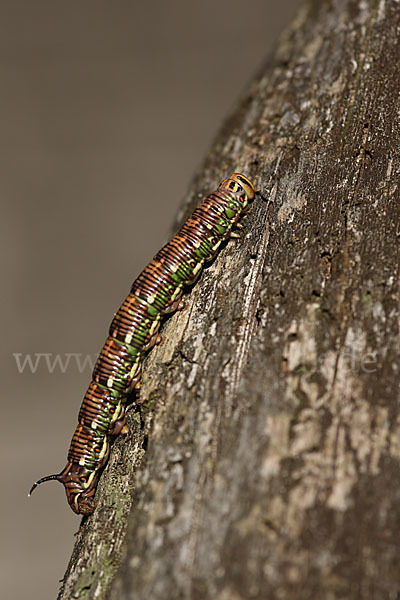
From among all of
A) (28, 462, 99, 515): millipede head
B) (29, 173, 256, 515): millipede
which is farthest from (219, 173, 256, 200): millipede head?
(28, 462, 99, 515): millipede head

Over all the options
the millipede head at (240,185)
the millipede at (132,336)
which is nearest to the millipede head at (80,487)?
the millipede at (132,336)

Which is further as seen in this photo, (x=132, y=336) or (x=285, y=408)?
(x=132, y=336)

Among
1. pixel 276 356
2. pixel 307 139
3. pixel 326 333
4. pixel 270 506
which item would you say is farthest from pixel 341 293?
pixel 307 139

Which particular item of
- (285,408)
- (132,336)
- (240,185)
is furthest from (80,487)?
(240,185)

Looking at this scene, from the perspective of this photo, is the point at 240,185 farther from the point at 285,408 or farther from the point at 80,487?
the point at 80,487

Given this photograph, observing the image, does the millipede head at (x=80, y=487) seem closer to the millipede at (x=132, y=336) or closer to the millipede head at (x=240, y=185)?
the millipede at (x=132, y=336)

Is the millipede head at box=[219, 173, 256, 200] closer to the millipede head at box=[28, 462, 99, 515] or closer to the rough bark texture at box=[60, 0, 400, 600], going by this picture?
the rough bark texture at box=[60, 0, 400, 600]
